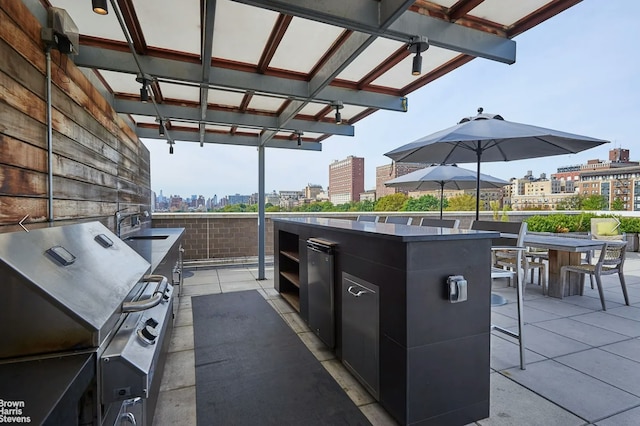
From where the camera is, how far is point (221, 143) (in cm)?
591

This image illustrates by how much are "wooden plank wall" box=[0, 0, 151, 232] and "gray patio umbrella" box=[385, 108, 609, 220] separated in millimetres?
3297

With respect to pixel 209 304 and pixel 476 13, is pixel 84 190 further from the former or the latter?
pixel 476 13

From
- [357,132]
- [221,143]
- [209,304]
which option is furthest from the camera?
[221,143]

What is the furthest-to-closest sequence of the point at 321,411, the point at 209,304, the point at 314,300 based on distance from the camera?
the point at 209,304 < the point at 314,300 < the point at 321,411

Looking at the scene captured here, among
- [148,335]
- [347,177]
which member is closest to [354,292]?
[148,335]

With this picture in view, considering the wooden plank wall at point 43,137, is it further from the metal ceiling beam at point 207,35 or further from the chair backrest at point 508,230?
the chair backrest at point 508,230

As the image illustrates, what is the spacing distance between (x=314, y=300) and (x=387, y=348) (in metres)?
1.26

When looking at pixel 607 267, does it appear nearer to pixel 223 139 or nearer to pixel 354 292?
pixel 354 292

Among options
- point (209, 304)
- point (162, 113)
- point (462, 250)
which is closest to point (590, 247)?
point (462, 250)

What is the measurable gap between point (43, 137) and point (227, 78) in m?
1.77

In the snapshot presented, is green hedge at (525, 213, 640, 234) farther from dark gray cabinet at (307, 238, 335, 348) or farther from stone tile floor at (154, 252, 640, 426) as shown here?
dark gray cabinet at (307, 238, 335, 348)

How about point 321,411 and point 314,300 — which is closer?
point 321,411

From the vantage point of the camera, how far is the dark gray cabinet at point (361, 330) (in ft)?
6.60

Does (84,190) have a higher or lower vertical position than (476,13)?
lower
